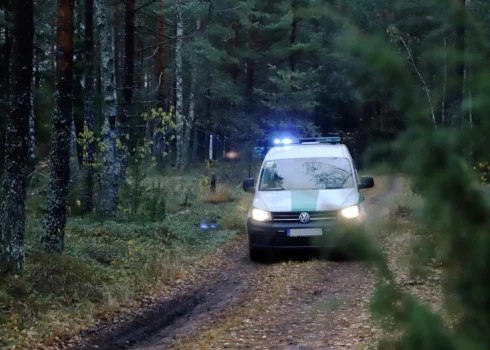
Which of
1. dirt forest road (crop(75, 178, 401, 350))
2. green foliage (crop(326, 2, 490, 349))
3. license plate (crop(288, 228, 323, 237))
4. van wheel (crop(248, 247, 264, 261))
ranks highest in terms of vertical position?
green foliage (crop(326, 2, 490, 349))

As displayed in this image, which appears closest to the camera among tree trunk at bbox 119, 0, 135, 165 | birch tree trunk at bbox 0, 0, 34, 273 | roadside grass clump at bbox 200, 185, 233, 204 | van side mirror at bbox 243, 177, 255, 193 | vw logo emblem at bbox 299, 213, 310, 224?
birch tree trunk at bbox 0, 0, 34, 273

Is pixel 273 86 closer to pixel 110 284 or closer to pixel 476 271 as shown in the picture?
pixel 110 284

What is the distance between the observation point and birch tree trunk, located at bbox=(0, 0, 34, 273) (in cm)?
846

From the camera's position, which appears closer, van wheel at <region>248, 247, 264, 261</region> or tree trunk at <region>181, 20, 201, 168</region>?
van wheel at <region>248, 247, 264, 261</region>

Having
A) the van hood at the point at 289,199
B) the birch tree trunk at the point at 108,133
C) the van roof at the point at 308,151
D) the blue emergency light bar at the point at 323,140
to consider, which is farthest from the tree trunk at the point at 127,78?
the van hood at the point at 289,199

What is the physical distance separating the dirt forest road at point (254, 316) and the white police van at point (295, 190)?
23.8 inches

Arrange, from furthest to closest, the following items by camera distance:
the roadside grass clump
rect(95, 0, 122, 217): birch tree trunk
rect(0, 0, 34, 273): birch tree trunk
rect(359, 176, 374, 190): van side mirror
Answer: the roadside grass clump
rect(95, 0, 122, 217): birch tree trunk
rect(0, 0, 34, 273): birch tree trunk
rect(359, 176, 374, 190): van side mirror

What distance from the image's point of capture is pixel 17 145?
336 inches

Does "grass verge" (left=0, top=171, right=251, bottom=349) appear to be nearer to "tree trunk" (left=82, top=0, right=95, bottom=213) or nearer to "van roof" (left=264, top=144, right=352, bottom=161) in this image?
"tree trunk" (left=82, top=0, right=95, bottom=213)

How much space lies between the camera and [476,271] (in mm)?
1607

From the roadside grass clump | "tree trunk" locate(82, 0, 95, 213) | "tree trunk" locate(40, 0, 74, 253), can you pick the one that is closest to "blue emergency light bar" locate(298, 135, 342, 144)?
"tree trunk" locate(82, 0, 95, 213)

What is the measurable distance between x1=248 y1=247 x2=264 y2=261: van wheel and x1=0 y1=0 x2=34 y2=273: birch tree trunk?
4.45 meters

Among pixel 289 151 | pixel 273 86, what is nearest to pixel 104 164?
pixel 289 151

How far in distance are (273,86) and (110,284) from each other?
30.6 metres
